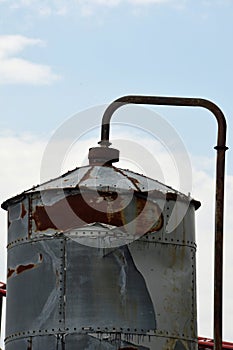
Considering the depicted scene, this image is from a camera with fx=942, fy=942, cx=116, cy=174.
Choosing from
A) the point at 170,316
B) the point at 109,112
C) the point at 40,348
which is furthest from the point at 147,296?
the point at 109,112

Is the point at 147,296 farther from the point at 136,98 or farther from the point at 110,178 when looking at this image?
the point at 136,98

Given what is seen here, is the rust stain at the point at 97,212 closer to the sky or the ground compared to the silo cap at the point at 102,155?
closer to the ground

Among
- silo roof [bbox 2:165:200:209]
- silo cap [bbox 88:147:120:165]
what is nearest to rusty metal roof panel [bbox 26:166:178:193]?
silo roof [bbox 2:165:200:209]

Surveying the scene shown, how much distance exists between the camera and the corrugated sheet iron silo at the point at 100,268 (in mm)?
18125

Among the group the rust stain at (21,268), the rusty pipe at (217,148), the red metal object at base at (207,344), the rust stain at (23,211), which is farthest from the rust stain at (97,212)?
the red metal object at base at (207,344)

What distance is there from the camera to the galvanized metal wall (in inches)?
712

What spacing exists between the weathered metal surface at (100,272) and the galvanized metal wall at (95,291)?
Result: 0.02 metres

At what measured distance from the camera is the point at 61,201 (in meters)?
18.9

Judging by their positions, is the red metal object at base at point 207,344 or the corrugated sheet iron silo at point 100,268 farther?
the red metal object at base at point 207,344

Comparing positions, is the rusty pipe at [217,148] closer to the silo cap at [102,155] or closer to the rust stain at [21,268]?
the silo cap at [102,155]

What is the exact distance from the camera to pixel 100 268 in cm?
1828

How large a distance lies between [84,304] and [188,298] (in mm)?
2419

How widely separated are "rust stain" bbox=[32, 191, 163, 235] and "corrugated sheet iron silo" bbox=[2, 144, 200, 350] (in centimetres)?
2

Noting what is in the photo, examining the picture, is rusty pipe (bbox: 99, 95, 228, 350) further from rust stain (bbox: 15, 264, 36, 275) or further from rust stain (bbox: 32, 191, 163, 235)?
rust stain (bbox: 15, 264, 36, 275)
